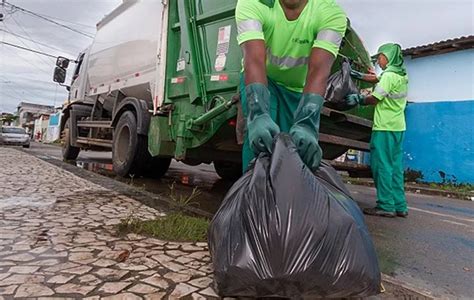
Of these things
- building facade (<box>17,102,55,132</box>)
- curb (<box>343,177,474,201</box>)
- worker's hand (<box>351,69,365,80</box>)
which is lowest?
curb (<box>343,177,474,201</box>)

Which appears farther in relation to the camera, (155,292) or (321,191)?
(155,292)

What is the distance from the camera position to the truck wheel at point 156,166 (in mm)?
5611

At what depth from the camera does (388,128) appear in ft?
13.3

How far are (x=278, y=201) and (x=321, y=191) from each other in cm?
20

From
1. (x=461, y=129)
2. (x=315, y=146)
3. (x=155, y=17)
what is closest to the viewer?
(x=315, y=146)

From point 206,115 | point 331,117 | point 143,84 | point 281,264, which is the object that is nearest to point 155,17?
point 143,84

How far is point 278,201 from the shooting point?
1.44 metres

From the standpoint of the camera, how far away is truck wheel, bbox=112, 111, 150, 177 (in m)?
5.13

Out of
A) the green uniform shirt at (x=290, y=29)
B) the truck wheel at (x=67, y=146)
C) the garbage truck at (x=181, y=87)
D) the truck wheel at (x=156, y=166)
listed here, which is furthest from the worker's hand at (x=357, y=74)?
the truck wheel at (x=67, y=146)

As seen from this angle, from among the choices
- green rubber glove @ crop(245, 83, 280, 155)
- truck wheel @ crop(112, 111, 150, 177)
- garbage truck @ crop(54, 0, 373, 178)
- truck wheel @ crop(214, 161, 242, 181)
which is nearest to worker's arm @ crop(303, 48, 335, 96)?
green rubber glove @ crop(245, 83, 280, 155)

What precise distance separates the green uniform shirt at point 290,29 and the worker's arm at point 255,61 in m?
0.03

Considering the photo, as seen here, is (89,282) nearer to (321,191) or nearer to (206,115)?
(321,191)

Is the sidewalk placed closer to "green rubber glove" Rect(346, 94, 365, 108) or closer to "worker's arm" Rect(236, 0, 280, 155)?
"worker's arm" Rect(236, 0, 280, 155)

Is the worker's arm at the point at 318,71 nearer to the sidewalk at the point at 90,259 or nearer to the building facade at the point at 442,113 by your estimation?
the sidewalk at the point at 90,259
